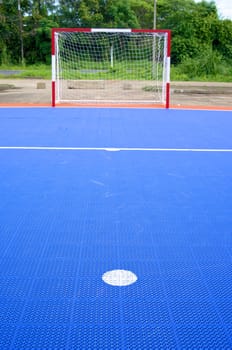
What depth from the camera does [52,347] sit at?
180 centimetres

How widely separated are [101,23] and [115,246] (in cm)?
3168

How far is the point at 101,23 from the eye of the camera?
32188 millimetres

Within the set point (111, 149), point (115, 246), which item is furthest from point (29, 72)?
point (115, 246)

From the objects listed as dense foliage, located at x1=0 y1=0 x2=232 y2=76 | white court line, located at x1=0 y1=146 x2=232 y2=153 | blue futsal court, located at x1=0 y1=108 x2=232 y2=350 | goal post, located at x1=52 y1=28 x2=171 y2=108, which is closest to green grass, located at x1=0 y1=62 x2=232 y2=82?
goal post, located at x1=52 y1=28 x2=171 y2=108

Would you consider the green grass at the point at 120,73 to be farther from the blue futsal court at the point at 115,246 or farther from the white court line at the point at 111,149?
the blue futsal court at the point at 115,246

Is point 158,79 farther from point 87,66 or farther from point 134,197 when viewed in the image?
point 134,197

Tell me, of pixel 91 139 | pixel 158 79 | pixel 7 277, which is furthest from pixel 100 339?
pixel 158 79

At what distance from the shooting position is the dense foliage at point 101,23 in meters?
27.0

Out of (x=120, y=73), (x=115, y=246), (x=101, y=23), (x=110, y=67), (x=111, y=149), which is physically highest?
(x=101, y=23)

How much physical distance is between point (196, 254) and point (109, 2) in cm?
3362

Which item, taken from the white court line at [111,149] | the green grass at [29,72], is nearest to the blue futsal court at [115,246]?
the white court line at [111,149]

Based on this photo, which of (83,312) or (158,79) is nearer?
(83,312)

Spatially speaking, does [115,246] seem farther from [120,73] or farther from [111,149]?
[120,73]

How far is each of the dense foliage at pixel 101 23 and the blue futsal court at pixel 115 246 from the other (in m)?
22.0
